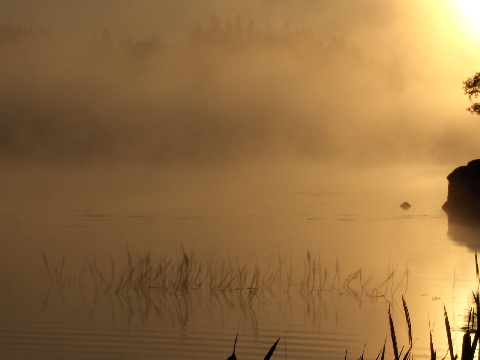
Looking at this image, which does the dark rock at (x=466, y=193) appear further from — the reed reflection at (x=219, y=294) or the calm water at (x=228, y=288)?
the reed reflection at (x=219, y=294)

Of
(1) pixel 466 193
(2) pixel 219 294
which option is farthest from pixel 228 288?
(1) pixel 466 193

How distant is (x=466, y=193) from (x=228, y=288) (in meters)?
24.2

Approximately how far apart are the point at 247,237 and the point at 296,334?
69.4ft

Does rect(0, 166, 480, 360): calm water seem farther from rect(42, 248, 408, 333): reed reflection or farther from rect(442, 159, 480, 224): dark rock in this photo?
rect(442, 159, 480, 224): dark rock

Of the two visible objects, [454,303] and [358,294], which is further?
[358,294]

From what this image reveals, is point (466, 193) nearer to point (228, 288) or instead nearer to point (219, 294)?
point (228, 288)

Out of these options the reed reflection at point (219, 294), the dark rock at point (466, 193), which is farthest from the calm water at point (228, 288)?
the dark rock at point (466, 193)

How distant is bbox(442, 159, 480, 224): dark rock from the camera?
41731mm

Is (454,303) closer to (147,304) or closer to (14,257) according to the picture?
(147,304)

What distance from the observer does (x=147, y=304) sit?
62.8ft

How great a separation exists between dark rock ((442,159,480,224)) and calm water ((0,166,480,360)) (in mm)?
1754

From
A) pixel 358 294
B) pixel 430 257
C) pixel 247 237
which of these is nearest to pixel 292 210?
pixel 247 237

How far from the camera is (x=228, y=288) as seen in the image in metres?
21.1

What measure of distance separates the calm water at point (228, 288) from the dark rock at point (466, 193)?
1.75m
